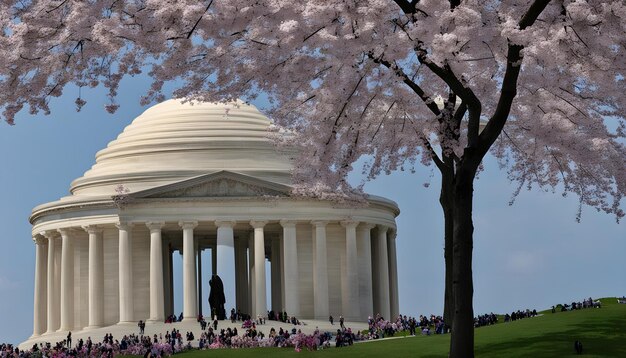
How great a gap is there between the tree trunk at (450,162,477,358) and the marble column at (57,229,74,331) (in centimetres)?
7641

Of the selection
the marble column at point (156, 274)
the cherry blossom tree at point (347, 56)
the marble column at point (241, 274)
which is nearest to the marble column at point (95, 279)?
the marble column at point (156, 274)

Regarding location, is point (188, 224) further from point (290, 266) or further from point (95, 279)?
point (95, 279)

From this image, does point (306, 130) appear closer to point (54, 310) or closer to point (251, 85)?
point (251, 85)

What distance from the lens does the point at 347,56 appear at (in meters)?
36.8

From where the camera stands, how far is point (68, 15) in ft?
113

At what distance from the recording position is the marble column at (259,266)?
350 feet

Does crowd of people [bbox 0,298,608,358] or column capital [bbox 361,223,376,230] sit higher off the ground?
column capital [bbox 361,223,376,230]

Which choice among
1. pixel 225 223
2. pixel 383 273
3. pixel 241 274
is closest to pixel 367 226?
pixel 383 273

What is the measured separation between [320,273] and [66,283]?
74.1 ft

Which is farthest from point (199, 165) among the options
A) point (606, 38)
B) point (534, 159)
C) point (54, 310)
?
point (606, 38)

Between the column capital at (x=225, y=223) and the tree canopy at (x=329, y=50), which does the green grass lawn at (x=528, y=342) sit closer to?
the tree canopy at (x=329, y=50)

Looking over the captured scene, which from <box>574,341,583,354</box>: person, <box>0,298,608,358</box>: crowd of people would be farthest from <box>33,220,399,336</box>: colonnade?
<box>574,341,583,354</box>: person

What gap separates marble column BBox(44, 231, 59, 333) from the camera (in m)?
114

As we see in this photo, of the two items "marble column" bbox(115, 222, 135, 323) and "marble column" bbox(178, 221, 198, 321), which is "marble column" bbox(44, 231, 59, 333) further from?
"marble column" bbox(178, 221, 198, 321)
